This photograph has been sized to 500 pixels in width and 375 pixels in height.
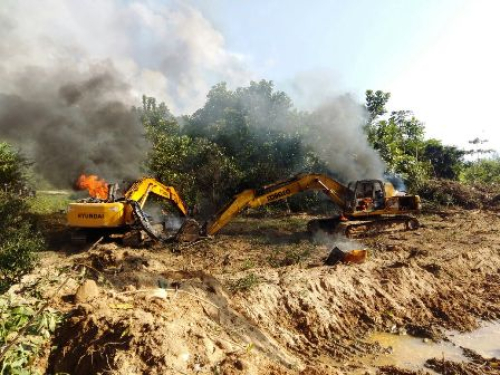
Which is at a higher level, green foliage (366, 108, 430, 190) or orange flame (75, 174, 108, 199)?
green foliage (366, 108, 430, 190)

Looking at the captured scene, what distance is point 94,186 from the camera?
41.3ft

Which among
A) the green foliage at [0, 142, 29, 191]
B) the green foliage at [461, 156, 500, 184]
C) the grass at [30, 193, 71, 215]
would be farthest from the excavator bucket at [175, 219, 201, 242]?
the green foliage at [461, 156, 500, 184]

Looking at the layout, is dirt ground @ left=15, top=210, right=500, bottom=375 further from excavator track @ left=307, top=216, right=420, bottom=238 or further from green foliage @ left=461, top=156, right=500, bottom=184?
green foliage @ left=461, top=156, right=500, bottom=184

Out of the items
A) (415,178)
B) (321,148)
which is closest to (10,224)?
(321,148)

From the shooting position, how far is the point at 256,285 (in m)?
6.81

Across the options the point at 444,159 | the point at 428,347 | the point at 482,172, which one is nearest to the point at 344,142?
the point at 428,347

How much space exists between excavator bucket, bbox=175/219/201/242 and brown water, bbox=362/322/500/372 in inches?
250

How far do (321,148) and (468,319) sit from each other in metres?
12.8

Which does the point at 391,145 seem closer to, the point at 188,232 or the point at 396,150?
the point at 396,150

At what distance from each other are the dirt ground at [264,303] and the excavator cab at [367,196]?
3.36 feet

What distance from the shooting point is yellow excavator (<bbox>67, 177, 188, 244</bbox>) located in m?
10.7

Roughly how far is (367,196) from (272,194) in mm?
3067

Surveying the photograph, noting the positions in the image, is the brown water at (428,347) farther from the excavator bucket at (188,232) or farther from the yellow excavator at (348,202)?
the excavator bucket at (188,232)

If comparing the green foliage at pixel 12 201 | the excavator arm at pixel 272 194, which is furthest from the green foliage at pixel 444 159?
the green foliage at pixel 12 201
